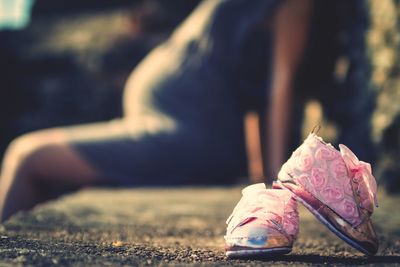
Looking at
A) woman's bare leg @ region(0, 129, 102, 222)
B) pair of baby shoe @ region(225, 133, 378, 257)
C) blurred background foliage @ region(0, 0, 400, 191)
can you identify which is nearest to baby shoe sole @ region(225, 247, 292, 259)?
pair of baby shoe @ region(225, 133, 378, 257)

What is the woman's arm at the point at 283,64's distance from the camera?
2.46m

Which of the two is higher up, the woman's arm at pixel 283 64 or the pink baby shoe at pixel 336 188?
the woman's arm at pixel 283 64

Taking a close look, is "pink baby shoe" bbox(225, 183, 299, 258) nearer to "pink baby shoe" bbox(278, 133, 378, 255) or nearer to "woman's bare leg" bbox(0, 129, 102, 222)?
"pink baby shoe" bbox(278, 133, 378, 255)

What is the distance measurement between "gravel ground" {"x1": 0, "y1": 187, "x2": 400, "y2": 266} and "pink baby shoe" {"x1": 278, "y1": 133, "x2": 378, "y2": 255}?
6 centimetres

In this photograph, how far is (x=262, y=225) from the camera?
3.37ft

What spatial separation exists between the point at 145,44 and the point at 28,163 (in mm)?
4484

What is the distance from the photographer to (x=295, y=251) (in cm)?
121

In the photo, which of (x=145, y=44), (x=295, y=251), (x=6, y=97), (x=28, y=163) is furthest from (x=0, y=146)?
(x=295, y=251)

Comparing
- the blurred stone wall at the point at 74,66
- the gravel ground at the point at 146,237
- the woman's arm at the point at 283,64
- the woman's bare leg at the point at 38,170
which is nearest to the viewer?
the gravel ground at the point at 146,237

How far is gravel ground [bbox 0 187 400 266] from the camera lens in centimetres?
101

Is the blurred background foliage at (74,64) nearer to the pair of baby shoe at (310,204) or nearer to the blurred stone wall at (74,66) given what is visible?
the blurred stone wall at (74,66)

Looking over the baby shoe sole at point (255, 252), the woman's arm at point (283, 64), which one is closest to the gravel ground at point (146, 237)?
the baby shoe sole at point (255, 252)

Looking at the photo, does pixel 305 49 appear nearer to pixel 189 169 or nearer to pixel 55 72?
pixel 189 169

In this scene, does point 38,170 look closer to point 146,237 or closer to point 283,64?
point 146,237
